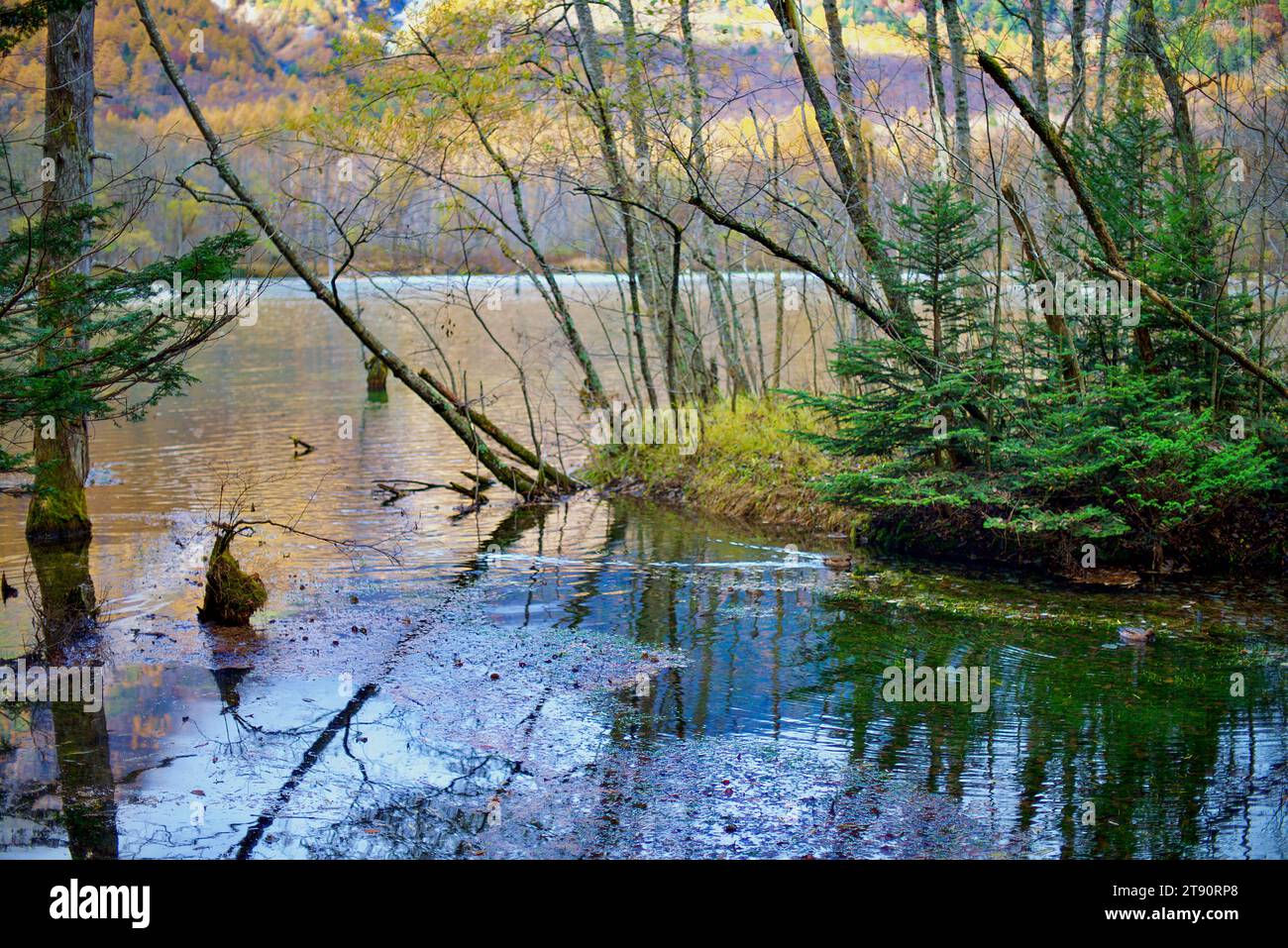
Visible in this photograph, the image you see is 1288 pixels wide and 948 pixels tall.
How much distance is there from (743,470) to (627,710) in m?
7.52

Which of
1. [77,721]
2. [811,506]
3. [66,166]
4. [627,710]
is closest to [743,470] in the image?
[811,506]

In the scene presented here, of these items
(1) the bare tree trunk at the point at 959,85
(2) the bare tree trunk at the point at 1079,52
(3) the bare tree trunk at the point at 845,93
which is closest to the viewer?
(1) the bare tree trunk at the point at 959,85

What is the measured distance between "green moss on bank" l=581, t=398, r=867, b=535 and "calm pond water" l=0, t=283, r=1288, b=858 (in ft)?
2.57

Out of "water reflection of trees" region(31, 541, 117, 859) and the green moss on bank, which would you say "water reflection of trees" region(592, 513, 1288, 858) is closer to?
"water reflection of trees" region(31, 541, 117, 859)

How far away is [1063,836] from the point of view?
17.8 feet

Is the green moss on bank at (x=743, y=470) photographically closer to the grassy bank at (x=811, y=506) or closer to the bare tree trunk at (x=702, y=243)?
the grassy bank at (x=811, y=506)

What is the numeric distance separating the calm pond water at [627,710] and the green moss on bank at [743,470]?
782 mm

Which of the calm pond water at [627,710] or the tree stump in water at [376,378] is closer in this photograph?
the calm pond water at [627,710]

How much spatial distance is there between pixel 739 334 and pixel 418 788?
37.1 ft

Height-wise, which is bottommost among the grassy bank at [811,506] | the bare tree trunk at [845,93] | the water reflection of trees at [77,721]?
the water reflection of trees at [77,721]

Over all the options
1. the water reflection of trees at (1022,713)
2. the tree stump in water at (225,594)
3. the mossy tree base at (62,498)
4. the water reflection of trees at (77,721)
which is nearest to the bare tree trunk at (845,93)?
the water reflection of trees at (1022,713)

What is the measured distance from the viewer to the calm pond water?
18.5ft

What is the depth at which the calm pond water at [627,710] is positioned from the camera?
18.5 feet

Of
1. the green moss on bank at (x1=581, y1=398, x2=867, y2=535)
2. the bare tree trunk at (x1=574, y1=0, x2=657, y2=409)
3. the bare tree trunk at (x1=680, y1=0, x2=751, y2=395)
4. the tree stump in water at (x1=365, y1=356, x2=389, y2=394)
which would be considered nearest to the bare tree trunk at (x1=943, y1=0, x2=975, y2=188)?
the bare tree trunk at (x1=680, y1=0, x2=751, y2=395)
